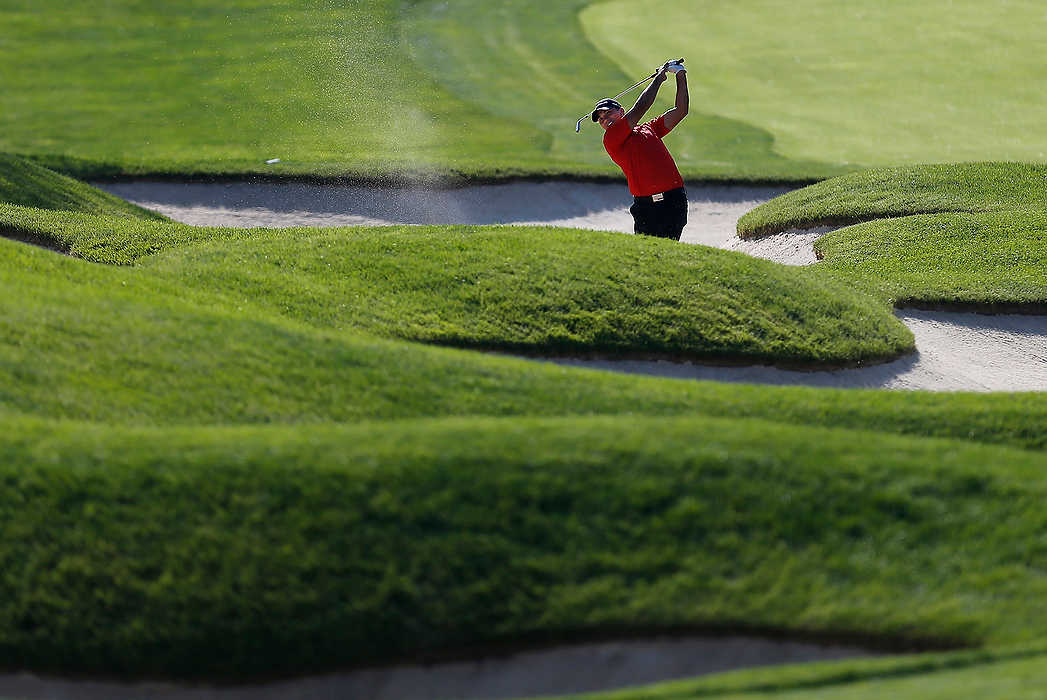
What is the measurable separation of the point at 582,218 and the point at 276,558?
12776mm

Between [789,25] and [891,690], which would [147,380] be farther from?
[789,25]

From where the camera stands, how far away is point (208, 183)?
18594 millimetres

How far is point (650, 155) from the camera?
43.9ft

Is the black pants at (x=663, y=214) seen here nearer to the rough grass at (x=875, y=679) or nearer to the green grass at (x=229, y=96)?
the green grass at (x=229, y=96)

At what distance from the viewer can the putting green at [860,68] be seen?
21.4 metres

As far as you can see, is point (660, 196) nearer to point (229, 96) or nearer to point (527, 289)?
point (527, 289)

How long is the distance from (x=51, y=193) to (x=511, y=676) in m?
12.8

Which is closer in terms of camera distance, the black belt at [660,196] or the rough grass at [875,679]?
the rough grass at [875,679]

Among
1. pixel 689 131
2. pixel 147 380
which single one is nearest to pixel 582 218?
pixel 689 131

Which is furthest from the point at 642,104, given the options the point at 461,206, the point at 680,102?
the point at 461,206

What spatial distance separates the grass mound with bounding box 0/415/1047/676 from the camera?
6.14 metres

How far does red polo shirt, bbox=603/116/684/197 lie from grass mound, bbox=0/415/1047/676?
676 centimetres

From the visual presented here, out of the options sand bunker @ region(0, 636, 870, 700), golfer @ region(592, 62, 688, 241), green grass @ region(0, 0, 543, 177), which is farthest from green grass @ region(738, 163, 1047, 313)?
sand bunker @ region(0, 636, 870, 700)

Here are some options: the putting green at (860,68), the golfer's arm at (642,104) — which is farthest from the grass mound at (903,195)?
the golfer's arm at (642,104)
